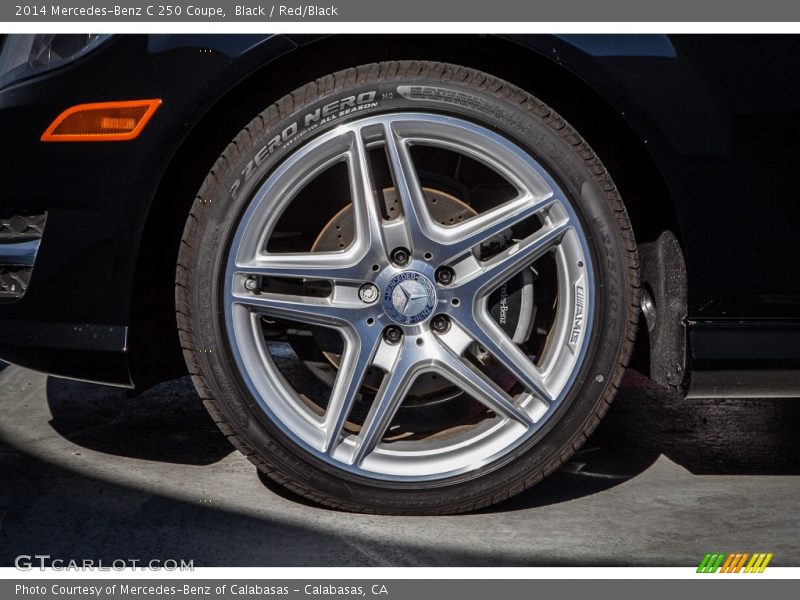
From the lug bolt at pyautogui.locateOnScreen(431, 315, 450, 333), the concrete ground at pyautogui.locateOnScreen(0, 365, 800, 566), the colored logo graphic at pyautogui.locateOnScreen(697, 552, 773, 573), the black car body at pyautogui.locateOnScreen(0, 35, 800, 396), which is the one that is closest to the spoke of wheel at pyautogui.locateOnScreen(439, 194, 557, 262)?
the lug bolt at pyautogui.locateOnScreen(431, 315, 450, 333)

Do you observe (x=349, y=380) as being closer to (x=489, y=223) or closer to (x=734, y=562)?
(x=489, y=223)

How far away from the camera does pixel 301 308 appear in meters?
2.36

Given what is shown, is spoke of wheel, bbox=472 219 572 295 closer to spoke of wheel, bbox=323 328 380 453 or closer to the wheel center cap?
the wheel center cap

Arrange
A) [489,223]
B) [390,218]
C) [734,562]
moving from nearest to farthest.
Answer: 1. [734,562]
2. [489,223]
3. [390,218]

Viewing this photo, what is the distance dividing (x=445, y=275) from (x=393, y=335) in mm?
189

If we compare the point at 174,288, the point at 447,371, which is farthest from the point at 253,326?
the point at 447,371

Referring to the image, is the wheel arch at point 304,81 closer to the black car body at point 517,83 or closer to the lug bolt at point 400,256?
the black car body at point 517,83

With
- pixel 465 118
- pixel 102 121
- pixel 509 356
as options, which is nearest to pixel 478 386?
pixel 509 356

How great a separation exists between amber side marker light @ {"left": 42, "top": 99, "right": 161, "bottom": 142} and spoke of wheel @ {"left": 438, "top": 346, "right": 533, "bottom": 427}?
87 centimetres

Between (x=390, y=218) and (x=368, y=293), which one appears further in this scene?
(x=390, y=218)

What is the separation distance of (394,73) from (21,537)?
1.37m

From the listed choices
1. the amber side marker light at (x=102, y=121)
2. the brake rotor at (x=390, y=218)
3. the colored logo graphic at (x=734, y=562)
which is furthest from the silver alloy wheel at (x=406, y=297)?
the colored logo graphic at (x=734, y=562)

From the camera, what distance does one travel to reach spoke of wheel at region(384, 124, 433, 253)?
2.31 meters
